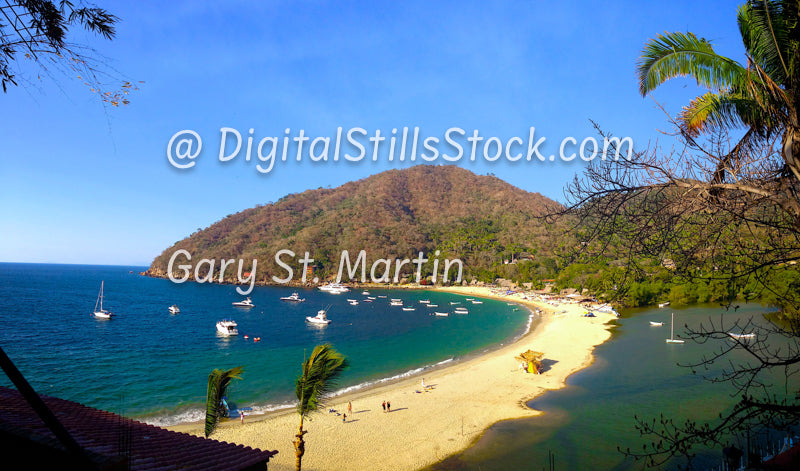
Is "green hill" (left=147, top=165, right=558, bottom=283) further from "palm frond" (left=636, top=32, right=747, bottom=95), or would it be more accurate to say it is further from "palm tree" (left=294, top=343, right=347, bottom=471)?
"palm frond" (left=636, top=32, right=747, bottom=95)

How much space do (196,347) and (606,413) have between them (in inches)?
1247

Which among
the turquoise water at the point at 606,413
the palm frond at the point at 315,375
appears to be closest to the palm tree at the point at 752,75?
the turquoise water at the point at 606,413

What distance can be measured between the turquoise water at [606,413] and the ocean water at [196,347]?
860cm

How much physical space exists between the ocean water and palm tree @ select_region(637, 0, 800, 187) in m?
14.7

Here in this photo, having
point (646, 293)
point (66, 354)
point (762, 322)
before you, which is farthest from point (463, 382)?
point (646, 293)

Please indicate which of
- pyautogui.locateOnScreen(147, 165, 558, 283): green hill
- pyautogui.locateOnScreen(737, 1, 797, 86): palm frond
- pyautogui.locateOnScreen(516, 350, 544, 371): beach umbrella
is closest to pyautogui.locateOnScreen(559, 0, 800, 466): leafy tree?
pyautogui.locateOnScreen(737, 1, 797, 86): palm frond

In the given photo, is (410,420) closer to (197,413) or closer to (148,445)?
(197,413)

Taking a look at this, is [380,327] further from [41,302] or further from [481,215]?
[481,215]

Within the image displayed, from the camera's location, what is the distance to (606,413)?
16.6 metres

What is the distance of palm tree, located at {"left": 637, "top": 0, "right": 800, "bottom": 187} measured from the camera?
3.32 metres

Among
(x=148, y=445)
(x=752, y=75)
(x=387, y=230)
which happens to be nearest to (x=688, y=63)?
(x=752, y=75)

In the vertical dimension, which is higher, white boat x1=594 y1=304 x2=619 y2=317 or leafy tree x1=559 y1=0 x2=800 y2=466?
leafy tree x1=559 y1=0 x2=800 y2=466

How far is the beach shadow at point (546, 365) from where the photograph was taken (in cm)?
2417

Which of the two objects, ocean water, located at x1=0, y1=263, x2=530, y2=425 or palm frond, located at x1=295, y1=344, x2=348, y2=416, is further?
ocean water, located at x1=0, y1=263, x2=530, y2=425
